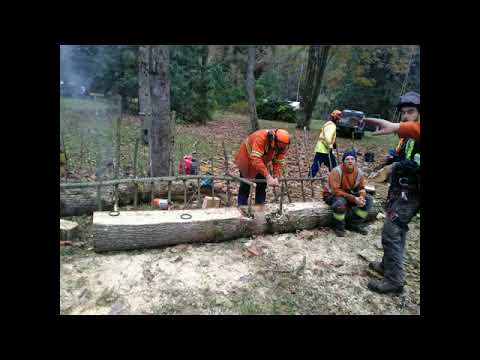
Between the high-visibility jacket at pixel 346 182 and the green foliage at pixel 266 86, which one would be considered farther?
the green foliage at pixel 266 86

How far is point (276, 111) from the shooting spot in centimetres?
1823

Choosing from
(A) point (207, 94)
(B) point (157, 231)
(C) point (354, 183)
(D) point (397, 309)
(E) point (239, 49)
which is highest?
(E) point (239, 49)

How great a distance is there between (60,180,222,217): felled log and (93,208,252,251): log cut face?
2.56ft

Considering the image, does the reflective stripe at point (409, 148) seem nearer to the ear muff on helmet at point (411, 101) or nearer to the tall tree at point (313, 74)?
the ear muff on helmet at point (411, 101)

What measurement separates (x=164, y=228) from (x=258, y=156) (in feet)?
4.58

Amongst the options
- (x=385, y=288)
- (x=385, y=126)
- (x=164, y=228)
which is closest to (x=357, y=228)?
(x=385, y=288)

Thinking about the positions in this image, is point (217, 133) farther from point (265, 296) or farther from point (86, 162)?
point (265, 296)

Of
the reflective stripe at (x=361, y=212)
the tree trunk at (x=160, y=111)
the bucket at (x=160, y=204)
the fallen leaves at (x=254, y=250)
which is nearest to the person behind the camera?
the fallen leaves at (x=254, y=250)

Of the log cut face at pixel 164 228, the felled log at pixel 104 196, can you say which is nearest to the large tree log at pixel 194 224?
the log cut face at pixel 164 228

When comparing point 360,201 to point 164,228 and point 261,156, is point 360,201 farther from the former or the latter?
point 164,228

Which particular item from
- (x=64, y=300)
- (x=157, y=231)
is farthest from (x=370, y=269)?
(x=64, y=300)

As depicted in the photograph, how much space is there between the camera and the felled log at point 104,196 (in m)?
4.05

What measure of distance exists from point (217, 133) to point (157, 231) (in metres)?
8.65

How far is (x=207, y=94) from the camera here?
42.9 feet
